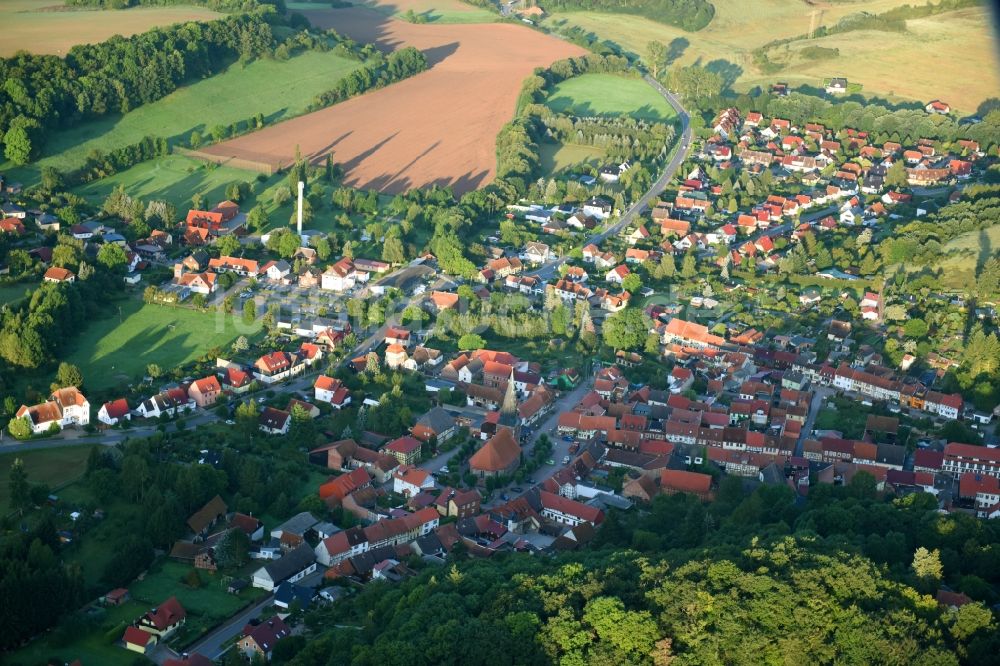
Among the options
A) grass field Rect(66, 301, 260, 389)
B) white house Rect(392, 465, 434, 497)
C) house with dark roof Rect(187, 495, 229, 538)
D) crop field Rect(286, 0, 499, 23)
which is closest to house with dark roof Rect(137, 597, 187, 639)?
house with dark roof Rect(187, 495, 229, 538)

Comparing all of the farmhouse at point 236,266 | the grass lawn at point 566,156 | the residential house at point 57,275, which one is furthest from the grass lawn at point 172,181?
the grass lawn at point 566,156

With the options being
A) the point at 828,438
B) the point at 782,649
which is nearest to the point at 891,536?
the point at 782,649

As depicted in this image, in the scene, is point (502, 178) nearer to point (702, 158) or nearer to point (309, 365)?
point (702, 158)

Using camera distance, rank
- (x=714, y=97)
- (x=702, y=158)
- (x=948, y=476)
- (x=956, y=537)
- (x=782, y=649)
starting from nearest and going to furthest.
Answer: (x=782, y=649), (x=956, y=537), (x=948, y=476), (x=702, y=158), (x=714, y=97)

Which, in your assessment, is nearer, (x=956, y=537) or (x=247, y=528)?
(x=956, y=537)

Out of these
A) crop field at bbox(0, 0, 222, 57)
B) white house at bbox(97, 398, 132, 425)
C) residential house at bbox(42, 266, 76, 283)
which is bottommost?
white house at bbox(97, 398, 132, 425)

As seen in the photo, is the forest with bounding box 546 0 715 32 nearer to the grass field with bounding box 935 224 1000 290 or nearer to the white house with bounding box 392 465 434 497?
the grass field with bounding box 935 224 1000 290

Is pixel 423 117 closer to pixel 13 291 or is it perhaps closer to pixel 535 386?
pixel 13 291

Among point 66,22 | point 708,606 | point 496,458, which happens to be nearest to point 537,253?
point 496,458
